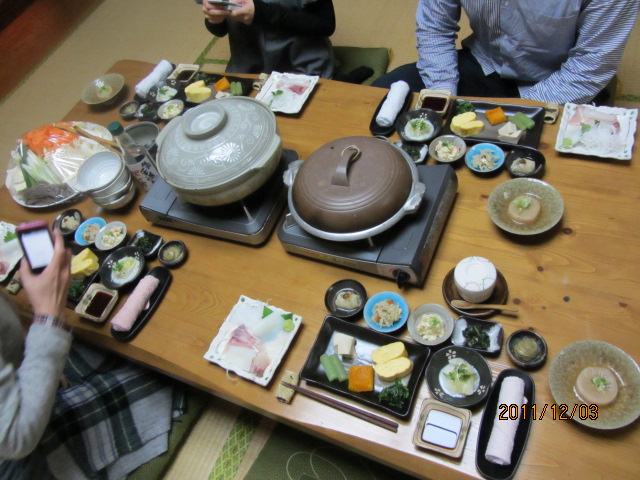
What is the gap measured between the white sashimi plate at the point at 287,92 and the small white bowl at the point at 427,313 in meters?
1.16

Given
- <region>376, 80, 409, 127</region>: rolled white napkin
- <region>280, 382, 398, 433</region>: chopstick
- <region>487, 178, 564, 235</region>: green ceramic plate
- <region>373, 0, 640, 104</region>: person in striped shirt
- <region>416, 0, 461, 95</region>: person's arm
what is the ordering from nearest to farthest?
<region>280, 382, 398, 433</region>: chopstick < <region>487, 178, 564, 235</region>: green ceramic plate < <region>373, 0, 640, 104</region>: person in striped shirt < <region>376, 80, 409, 127</region>: rolled white napkin < <region>416, 0, 461, 95</region>: person's arm

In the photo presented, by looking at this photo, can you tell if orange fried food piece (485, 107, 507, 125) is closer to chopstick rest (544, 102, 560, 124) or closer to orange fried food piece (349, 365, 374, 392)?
chopstick rest (544, 102, 560, 124)

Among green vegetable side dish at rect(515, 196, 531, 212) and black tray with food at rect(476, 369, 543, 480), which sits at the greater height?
green vegetable side dish at rect(515, 196, 531, 212)

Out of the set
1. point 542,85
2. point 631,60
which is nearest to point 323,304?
point 542,85

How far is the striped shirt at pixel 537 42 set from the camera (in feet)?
6.25

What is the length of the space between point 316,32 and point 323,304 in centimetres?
182

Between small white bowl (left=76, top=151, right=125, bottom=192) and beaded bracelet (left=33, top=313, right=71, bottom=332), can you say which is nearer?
beaded bracelet (left=33, top=313, right=71, bottom=332)

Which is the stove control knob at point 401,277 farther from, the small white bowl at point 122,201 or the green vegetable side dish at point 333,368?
the small white bowl at point 122,201

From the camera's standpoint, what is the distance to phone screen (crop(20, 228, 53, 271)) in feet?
5.84

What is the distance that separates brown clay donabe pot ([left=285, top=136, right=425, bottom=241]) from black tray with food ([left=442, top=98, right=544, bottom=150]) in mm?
446

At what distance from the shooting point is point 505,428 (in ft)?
4.22

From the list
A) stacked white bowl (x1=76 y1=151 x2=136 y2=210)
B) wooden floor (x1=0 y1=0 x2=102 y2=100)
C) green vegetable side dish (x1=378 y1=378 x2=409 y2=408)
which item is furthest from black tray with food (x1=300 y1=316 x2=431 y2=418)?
wooden floor (x1=0 y1=0 x2=102 y2=100)

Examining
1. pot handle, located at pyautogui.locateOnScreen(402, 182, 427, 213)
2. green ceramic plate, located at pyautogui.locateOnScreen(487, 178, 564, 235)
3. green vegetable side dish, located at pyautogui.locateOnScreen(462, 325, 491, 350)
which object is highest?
pot handle, located at pyautogui.locateOnScreen(402, 182, 427, 213)

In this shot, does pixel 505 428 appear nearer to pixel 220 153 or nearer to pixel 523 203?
pixel 523 203
